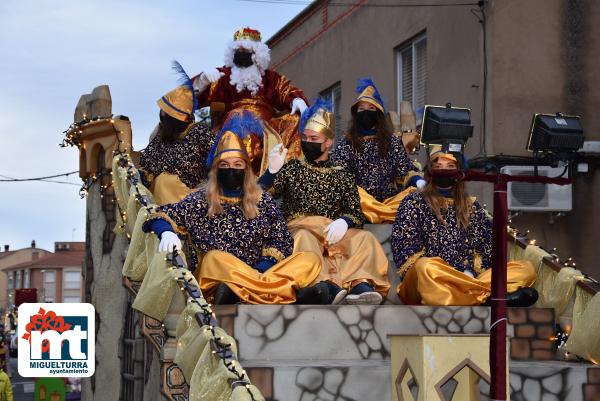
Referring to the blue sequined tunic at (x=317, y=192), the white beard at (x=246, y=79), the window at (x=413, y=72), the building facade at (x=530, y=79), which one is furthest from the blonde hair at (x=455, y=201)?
the window at (x=413, y=72)

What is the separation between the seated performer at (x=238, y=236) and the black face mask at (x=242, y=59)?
2.81 meters

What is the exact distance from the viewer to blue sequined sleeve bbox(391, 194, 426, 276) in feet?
32.0

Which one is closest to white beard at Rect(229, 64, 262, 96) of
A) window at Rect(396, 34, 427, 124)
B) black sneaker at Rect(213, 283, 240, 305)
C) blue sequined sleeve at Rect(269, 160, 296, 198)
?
blue sequined sleeve at Rect(269, 160, 296, 198)

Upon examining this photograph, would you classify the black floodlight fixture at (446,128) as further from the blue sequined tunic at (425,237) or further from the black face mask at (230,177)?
the blue sequined tunic at (425,237)

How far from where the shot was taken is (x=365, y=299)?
922 centimetres

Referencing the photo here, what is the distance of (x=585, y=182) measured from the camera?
15.9 m

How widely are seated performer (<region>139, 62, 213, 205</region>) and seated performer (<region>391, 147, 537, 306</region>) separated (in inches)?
95.5

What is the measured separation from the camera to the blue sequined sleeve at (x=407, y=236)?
9.74 meters

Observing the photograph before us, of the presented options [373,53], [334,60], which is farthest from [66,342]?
[334,60]

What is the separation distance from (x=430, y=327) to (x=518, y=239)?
207cm

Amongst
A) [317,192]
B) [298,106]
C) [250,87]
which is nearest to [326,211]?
[317,192]

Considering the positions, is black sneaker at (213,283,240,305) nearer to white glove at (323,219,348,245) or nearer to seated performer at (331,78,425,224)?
white glove at (323,219,348,245)

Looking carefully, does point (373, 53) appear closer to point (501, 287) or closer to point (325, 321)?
point (325, 321)

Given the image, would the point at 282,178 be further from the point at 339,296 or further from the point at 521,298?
the point at 521,298
